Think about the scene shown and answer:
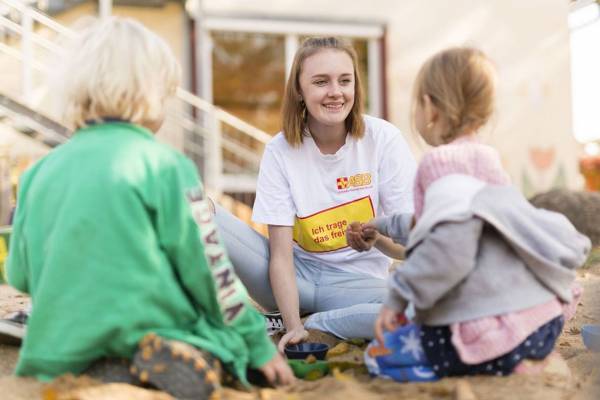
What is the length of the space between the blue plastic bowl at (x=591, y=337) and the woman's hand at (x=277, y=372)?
1061mm

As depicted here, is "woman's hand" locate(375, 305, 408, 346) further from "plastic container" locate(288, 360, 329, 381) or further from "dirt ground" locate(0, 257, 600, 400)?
"plastic container" locate(288, 360, 329, 381)

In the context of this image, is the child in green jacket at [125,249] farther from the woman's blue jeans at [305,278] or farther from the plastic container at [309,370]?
the woman's blue jeans at [305,278]

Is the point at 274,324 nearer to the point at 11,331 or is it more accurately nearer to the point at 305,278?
the point at 305,278

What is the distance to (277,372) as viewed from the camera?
5.96ft

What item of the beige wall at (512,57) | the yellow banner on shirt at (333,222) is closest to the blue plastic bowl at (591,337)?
the yellow banner on shirt at (333,222)

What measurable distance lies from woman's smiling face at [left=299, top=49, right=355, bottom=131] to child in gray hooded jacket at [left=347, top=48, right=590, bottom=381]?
0.73 metres

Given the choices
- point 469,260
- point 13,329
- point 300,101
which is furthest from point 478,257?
point 13,329

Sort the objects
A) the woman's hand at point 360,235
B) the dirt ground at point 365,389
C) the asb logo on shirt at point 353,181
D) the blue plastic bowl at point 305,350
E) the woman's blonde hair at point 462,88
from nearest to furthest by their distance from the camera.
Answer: the dirt ground at point 365,389, the woman's blonde hair at point 462,88, the blue plastic bowl at point 305,350, the woman's hand at point 360,235, the asb logo on shirt at point 353,181

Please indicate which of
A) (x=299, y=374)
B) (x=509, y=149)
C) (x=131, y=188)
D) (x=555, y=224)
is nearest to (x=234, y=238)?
(x=299, y=374)

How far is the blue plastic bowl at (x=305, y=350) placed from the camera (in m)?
2.13

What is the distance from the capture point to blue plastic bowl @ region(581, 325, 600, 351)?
2.28m

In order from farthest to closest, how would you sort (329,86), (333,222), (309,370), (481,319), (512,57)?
(512,57) < (333,222) < (329,86) < (309,370) < (481,319)

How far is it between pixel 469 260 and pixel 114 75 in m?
0.94

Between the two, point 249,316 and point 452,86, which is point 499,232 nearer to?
point 452,86
